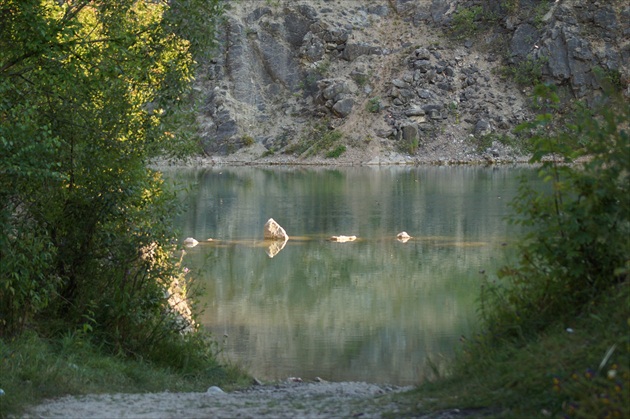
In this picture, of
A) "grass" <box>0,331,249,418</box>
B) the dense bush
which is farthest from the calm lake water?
"grass" <box>0,331,249,418</box>

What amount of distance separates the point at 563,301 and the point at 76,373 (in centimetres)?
524

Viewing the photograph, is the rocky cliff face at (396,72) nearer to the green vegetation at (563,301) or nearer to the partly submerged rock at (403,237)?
the partly submerged rock at (403,237)

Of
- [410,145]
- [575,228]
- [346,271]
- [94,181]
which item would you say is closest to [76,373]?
[94,181]

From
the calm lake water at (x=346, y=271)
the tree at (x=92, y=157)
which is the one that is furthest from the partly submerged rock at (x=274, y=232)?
the tree at (x=92, y=157)

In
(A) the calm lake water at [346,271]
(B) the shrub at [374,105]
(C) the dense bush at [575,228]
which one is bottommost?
(A) the calm lake water at [346,271]

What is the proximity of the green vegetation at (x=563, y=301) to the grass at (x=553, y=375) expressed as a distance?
0.01 meters

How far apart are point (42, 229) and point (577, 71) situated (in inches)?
2648

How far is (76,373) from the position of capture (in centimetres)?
1055

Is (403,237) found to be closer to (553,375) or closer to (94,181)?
(94,181)

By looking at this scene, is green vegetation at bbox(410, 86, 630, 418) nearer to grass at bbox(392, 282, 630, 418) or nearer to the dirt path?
grass at bbox(392, 282, 630, 418)

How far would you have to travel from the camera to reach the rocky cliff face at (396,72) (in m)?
73.7

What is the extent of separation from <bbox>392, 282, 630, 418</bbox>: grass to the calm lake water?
2.92 metres

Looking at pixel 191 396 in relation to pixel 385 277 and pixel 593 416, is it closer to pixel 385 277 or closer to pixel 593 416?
pixel 593 416

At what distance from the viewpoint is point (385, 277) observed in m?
25.1
